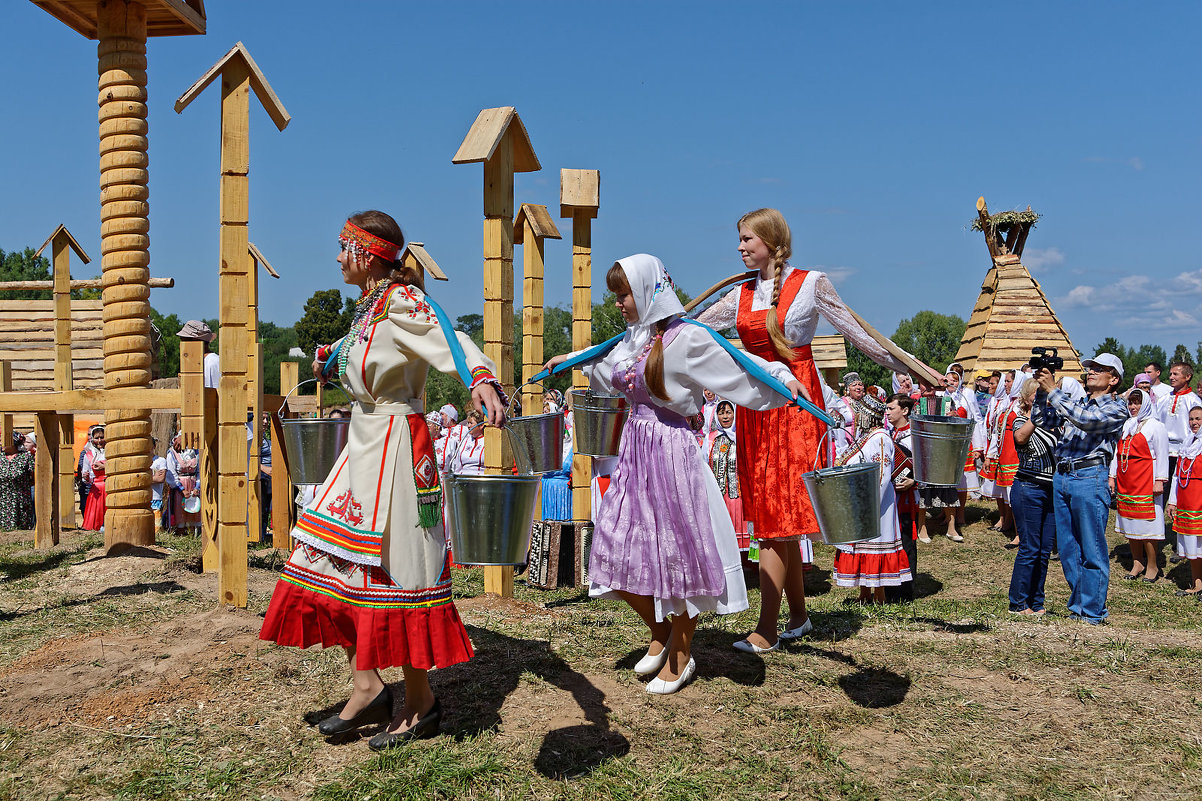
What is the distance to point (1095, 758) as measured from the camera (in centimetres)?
388

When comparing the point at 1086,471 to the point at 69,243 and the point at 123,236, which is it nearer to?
the point at 123,236

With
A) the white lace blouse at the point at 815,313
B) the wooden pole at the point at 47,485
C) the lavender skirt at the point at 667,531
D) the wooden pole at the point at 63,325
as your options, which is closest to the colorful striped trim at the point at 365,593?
the lavender skirt at the point at 667,531

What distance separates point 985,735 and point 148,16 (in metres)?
9.25

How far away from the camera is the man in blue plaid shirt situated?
6469 mm

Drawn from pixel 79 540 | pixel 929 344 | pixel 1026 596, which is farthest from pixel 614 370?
pixel 929 344

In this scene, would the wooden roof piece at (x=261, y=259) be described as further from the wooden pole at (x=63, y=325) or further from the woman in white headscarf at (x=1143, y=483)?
the woman in white headscarf at (x=1143, y=483)

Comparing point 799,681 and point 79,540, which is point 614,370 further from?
point 79,540

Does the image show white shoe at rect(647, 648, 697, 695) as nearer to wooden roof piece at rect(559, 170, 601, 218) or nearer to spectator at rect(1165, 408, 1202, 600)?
wooden roof piece at rect(559, 170, 601, 218)

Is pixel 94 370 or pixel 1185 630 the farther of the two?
pixel 94 370

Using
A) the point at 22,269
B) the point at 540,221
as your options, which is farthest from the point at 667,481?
the point at 22,269

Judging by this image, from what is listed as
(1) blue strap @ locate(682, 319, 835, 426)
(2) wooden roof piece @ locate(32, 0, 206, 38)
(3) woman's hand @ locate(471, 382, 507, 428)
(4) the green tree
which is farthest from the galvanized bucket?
(4) the green tree

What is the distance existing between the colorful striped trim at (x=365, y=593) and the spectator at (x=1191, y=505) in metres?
8.03

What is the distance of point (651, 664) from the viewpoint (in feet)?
15.0

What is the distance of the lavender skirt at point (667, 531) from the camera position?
432 centimetres
